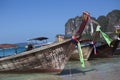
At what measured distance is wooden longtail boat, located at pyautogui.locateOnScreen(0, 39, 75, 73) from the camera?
14633 millimetres

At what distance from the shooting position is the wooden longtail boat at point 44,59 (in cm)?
1463

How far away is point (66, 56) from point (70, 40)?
A: 36.5 inches

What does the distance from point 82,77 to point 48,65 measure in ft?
6.60

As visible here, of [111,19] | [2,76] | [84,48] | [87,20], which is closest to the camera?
[87,20]

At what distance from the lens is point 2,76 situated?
16.5m

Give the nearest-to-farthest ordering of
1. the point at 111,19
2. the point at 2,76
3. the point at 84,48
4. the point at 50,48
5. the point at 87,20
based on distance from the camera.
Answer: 1. the point at 87,20
2. the point at 50,48
3. the point at 2,76
4. the point at 84,48
5. the point at 111,19

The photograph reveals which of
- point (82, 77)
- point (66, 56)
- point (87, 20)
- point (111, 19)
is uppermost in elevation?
point (111, 19)

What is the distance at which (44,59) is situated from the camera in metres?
15.0

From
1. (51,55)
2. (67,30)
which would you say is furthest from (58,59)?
(67,30)

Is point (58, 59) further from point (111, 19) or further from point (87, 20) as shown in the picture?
point (111, 19)

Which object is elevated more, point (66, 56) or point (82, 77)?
point (66, 56)

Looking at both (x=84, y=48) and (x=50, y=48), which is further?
(x=84, y=48)

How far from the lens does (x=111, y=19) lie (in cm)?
9738

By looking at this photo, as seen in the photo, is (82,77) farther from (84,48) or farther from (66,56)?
(84,48)
